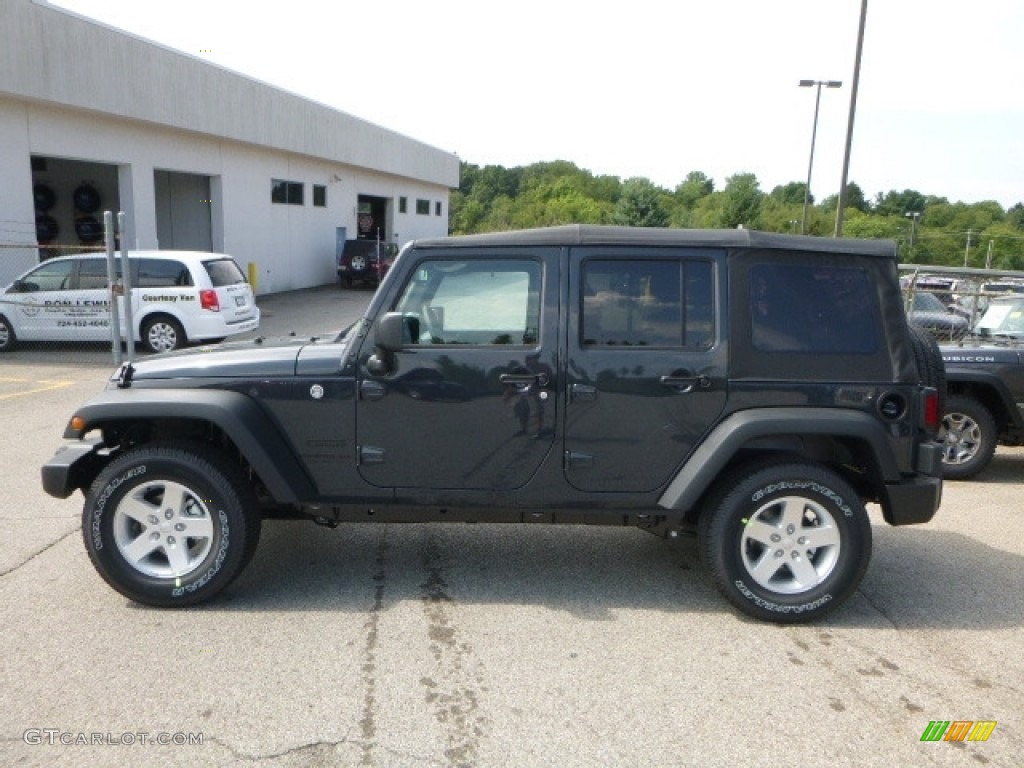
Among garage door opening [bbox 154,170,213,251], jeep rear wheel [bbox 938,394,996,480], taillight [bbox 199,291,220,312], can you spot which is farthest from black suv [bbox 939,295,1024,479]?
garage door opening [bbox 154,170,213,251]

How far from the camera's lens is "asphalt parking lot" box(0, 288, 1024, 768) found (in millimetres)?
3055

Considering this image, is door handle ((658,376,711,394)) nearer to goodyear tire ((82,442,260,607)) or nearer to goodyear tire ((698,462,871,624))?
goodyear tire ((698,462,871,624))

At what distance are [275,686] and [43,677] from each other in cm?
100

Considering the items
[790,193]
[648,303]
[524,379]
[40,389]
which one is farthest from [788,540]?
[790,193]

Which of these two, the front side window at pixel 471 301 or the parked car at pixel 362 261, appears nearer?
the front side window at pixel 471 301

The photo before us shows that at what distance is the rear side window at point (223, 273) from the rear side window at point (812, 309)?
11193 mm

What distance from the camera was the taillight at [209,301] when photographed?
42.9 feet

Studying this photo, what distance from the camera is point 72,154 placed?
55.7 ft

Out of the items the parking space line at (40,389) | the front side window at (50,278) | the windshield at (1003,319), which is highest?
the windshield at (1003,319)

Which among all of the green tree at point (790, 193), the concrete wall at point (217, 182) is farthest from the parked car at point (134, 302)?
the green tree at point (790, 193)

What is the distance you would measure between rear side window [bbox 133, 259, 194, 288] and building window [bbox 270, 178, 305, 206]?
1304cm

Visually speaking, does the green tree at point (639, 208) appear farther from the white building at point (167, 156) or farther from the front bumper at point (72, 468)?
the front bumper at point (72, 468)

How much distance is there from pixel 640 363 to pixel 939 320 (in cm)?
665

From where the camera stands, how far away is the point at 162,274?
1318 cm
